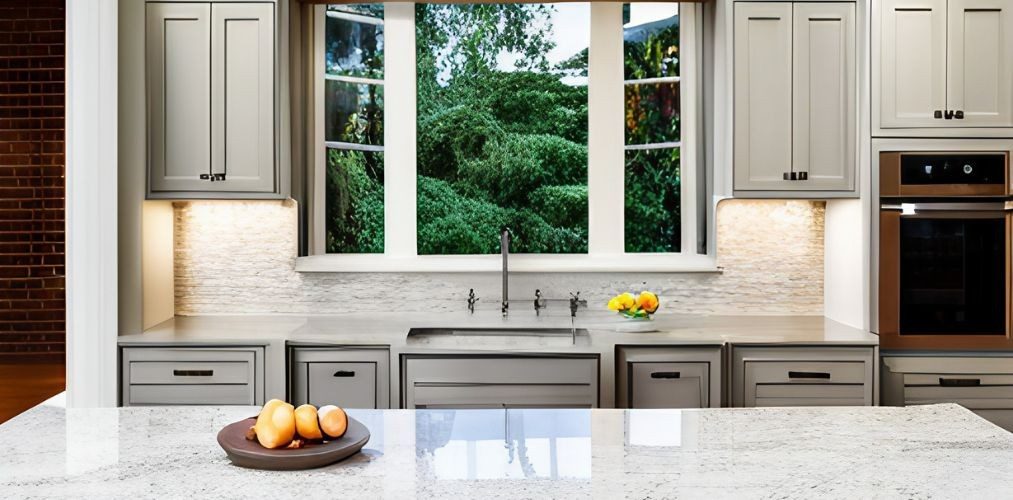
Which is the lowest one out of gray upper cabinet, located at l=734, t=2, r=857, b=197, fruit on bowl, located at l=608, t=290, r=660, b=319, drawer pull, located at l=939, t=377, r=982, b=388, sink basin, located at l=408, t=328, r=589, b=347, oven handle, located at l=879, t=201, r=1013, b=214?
drawer pull, located at l=939, t=377, r=982, b=388


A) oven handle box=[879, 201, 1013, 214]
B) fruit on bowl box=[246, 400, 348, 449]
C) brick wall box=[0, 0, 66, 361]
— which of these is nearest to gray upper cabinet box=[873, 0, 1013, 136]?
oven handle box=[879, 201, 1013, 214]

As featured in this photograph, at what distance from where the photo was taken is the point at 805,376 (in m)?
3.31

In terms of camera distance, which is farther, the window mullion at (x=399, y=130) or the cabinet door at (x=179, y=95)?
the window mullion at (x=399, y=130)

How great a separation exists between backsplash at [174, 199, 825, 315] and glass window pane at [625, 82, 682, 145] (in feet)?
1.54

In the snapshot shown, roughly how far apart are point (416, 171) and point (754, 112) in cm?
160

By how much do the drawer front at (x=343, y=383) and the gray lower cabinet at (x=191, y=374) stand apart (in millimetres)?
206

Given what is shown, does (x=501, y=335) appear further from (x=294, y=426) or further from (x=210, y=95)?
(x=294, y=426)

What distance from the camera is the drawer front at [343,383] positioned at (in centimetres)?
330

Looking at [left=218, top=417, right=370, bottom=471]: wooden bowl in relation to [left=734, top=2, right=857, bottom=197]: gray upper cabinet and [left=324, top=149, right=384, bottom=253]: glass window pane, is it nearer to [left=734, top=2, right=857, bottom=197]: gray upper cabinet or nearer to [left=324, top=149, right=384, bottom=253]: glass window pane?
[left=734, top=2, right=857, bottom=197]: gray upper cabinet

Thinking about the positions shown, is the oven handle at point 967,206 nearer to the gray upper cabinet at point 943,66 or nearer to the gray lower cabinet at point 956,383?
the gray upper cabinet at point 943,66

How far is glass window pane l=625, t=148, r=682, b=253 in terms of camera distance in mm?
4113

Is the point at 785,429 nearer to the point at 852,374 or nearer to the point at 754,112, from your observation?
the point at 852,374

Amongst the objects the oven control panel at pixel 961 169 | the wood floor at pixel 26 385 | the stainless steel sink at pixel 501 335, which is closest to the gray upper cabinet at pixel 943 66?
the oven control panel at pixel 961 169

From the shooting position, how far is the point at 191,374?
10.9 feet
